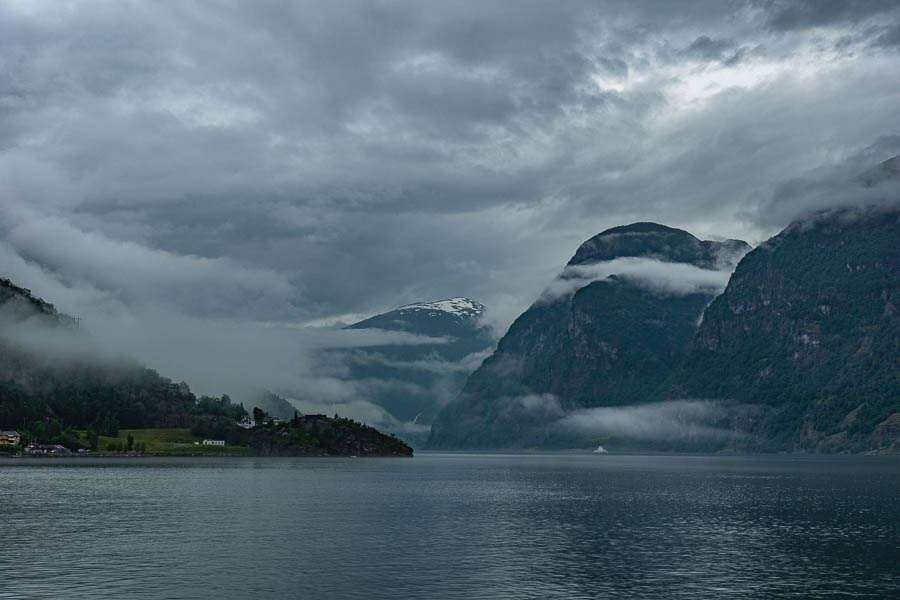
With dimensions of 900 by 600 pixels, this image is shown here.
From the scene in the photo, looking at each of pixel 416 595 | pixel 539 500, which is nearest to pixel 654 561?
pixel 416 595

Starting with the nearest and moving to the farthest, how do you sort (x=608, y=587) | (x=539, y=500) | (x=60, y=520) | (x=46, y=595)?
(x=46, y=595)
(x=608, y=587)
(x=60, y=520)
(x=539, y=500)

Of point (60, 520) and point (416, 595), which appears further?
point (60, 520)

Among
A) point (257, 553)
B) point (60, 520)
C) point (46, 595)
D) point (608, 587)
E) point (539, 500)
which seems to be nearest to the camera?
point (46, 595)

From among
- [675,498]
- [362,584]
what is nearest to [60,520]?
[362,584]

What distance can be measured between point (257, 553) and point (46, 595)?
2911cm

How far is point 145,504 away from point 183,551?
69.5 meters

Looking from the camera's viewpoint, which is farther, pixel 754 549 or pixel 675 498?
pixel 675 498

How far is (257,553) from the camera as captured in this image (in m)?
98.8

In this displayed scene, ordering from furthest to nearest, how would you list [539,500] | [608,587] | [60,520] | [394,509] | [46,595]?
[539,500], [394,509], [60,520], [608,587], [46,595]

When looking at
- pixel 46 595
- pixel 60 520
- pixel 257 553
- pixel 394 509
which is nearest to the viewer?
pixel 46 595

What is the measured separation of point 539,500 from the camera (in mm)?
180875

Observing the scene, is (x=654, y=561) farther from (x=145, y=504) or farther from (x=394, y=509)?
(x=145, y=504)

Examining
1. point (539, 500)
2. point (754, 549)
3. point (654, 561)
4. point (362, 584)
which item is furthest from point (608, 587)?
point (539, 500)

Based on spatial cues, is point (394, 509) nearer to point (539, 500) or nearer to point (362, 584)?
point (539, 500)
